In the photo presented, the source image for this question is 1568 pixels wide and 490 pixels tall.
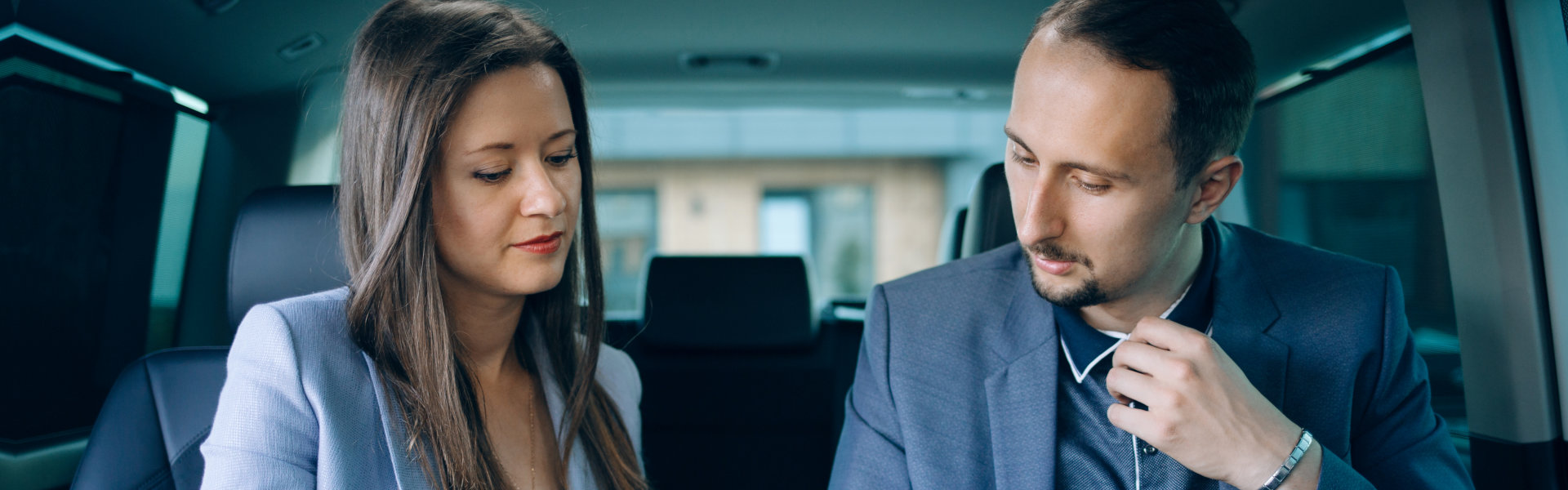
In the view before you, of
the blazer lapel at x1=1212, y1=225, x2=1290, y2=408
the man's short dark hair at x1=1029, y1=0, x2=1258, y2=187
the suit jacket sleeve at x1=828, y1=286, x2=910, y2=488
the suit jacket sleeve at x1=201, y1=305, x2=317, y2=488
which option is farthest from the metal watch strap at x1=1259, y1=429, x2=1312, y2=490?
the suit jacket sleeve at x1=201, y1=305, x2=317, y2=488

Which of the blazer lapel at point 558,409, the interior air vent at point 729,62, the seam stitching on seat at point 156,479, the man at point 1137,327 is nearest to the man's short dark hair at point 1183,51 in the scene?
the man at point 1137,327

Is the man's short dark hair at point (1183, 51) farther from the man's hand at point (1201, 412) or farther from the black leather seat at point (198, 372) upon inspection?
the black leather seat at point (198, 372)

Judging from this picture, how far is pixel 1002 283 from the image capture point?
1.22 metres

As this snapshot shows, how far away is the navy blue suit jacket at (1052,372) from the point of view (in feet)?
3.48

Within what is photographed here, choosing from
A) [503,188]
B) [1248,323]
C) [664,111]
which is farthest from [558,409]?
[1248,323]

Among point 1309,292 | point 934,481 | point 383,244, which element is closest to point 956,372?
point 934,481

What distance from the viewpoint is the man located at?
93 cm

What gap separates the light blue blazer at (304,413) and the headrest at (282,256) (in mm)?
214

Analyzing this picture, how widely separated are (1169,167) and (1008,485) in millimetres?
466

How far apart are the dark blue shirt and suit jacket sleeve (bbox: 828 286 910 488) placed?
0.23 metres

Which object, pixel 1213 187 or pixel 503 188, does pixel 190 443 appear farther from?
pixel 1213 187

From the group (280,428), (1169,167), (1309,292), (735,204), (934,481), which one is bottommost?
(934,481)

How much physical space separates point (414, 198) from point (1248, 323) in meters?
1.11

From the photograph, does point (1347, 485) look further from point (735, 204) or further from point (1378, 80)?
point (735, 204)
